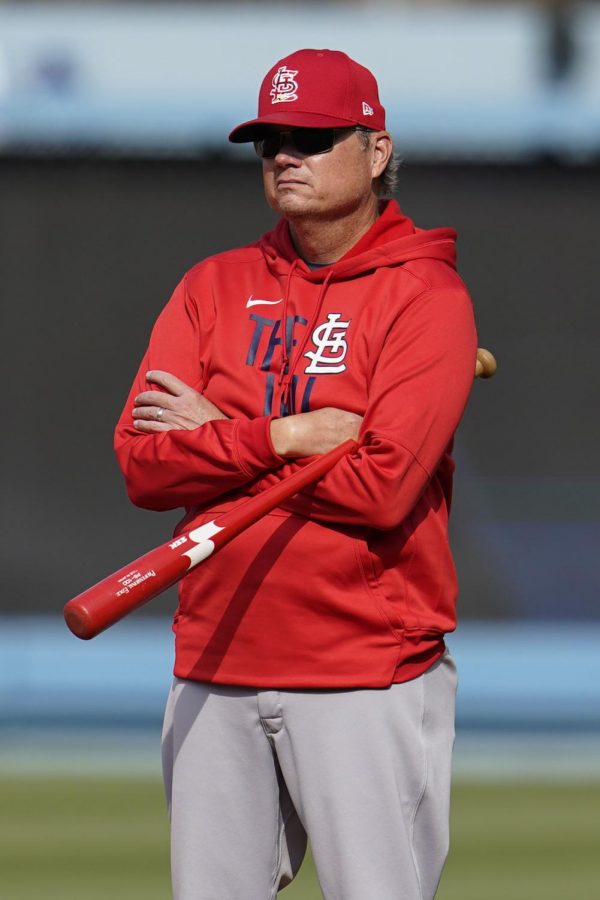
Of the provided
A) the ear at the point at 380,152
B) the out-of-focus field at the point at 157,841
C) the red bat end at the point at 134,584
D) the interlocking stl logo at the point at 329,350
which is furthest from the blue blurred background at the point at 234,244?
the red bat end at the point at 134,584

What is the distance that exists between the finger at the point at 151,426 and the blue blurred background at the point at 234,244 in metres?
5.47

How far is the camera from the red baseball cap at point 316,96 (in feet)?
9.43

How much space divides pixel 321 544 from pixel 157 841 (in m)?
2.94

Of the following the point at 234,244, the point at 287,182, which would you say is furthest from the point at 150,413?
the point at 234,244

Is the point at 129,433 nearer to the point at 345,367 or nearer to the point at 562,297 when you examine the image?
the point at 345,367

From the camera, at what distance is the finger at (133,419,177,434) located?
291cm

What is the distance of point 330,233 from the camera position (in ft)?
9.73

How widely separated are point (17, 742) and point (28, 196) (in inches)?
122

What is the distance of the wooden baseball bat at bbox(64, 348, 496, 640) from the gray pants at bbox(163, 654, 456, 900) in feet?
0.93

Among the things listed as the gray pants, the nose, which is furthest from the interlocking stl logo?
the gray pants

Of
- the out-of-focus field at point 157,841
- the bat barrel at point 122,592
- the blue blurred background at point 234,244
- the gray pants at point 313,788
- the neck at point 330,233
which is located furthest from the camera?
the blue blurred background at point 234,244

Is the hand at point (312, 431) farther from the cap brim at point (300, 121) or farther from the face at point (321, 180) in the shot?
the cap brim at point (300, 121)

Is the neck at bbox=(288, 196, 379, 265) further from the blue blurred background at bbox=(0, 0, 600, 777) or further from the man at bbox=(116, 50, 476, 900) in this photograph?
the blue blurred background at bbox=(0, 0, 600, 777)

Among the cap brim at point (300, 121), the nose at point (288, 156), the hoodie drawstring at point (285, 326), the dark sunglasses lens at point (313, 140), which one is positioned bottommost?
the hoodie drawstring at point (285, 326)
